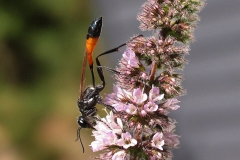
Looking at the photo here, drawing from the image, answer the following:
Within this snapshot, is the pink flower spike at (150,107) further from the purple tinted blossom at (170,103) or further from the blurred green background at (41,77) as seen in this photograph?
the blurred green background at (41,77)

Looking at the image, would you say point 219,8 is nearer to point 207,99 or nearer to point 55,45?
point 207,99

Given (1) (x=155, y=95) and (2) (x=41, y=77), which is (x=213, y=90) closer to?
(2) (x=41, y=77)

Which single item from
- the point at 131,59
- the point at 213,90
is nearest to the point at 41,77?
the point at 213,90

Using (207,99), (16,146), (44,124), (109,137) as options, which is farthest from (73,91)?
(109,137)

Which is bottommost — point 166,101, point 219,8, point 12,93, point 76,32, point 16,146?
point 16,146

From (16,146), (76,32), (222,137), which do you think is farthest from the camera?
(76,32)

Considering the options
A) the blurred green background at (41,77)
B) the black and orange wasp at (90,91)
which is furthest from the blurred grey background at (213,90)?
the black and orange wasp at (90,91)
